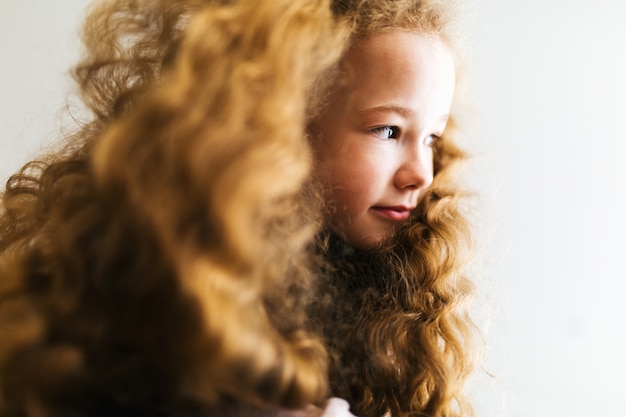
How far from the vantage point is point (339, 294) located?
82 centimetres

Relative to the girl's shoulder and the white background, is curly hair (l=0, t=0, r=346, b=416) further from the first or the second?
the white background

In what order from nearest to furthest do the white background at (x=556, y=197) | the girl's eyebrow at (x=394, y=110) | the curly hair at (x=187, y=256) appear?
the curly hair at (x=187, y=256), the girl's eyebrow at (x=394, y=110), the white background at (x=556, y=197)

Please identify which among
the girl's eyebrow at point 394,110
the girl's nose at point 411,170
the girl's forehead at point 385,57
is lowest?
the girl's nose at point 411,170

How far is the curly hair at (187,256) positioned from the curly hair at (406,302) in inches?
4.7

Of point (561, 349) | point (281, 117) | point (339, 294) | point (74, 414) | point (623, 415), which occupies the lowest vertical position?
point (623, 415)

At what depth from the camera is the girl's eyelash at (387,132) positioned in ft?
2.62

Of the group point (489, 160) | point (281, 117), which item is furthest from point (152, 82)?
point (489, 160)

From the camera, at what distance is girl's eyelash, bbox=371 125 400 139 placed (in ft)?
2.62

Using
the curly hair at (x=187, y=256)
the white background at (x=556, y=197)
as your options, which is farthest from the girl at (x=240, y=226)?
the white background at (x=556, y=197)

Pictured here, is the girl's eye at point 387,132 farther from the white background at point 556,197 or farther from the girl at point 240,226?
the white background at point 556,197

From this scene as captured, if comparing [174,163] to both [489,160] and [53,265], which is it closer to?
[53,265]

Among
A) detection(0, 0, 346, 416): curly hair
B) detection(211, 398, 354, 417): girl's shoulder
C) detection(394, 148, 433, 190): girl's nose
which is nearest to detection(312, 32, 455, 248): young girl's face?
detection(394, 148, 433, 190): girl's nose

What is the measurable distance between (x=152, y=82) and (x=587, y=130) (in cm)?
71

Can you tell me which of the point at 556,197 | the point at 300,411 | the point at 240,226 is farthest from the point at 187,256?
the point at 556,197
